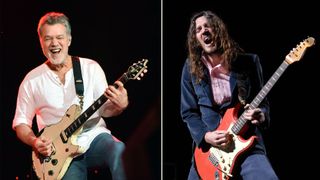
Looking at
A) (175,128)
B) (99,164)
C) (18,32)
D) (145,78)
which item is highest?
(18,32)

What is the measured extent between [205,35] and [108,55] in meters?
0.78

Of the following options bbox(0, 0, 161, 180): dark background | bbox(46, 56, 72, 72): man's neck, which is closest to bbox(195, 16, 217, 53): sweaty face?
bbox(0, 0, 161, 180): dark background

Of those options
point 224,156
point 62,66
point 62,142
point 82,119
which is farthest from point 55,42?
point 224,156

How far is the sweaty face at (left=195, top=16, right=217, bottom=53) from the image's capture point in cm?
396

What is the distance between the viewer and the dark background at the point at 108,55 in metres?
4.24

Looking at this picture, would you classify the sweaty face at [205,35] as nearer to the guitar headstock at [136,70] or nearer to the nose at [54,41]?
the guitar headstock at [136,70]

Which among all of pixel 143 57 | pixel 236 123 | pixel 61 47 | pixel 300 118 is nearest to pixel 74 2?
pixel 61 47

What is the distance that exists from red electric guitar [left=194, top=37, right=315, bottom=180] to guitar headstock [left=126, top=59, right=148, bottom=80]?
0.77 m

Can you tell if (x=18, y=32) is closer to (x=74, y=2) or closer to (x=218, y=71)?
(x=74, y=2)

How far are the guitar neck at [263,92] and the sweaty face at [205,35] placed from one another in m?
0.46

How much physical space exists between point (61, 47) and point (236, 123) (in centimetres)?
142

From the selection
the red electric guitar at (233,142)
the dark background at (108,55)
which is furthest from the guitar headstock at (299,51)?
the dark background at (108,55)

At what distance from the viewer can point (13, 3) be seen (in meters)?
4.41

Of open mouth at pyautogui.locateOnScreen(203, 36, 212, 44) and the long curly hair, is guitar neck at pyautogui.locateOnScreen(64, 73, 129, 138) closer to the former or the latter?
the long curly hair
